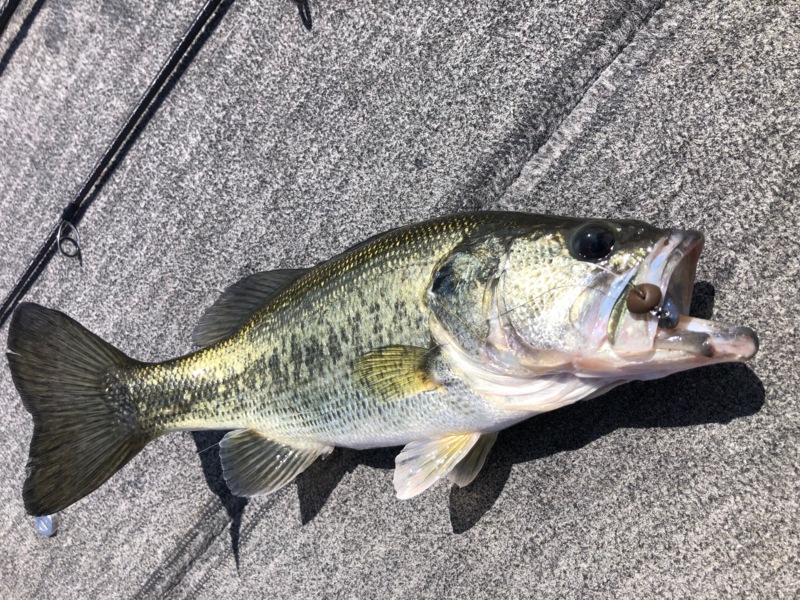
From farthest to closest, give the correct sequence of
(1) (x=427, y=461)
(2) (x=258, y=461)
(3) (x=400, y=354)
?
(2) (x=258, y=461)
(1) (x=427, y=461)
(3) (x=400, y=354)

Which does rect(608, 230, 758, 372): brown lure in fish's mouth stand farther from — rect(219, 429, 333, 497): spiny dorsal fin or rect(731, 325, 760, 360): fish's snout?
rect(219, 429, 333, 497): spiny dorsal fin

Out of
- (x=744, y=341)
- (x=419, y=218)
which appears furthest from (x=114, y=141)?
(x=744, y=341)

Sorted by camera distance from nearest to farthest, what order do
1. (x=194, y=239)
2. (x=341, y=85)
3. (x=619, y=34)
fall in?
(x=619, y=34), (x=341, y=85), (x=194, y=239)

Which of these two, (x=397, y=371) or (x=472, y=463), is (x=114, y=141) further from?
(x=472, y=463)

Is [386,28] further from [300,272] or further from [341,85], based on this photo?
[300,272]

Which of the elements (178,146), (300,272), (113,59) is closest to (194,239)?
(178,146)

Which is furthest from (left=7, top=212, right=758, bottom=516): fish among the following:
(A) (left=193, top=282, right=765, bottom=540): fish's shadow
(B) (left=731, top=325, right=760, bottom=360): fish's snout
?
(A) (left=193, top=282, right=765, bottom=540): fish's shadow

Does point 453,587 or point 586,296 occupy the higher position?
point 586,296
